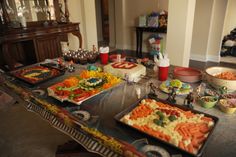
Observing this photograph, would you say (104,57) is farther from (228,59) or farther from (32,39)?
(228,59)

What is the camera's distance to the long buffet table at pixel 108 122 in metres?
0.74

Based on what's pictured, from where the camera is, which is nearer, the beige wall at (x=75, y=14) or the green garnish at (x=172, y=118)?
the green garnish at (x=172, y=118)

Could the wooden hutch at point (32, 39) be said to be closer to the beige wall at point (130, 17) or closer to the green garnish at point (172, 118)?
the beige wall at point (130, 17)

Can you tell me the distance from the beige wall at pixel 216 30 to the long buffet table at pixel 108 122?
134 inches

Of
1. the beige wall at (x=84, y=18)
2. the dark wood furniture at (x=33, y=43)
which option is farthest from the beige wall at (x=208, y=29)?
the dark wood furniture at (x=33, y=43)

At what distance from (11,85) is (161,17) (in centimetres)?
381

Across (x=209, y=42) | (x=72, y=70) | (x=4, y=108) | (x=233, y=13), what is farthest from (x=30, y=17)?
(x=233, y=13)

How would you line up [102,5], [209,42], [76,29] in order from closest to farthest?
[76,29]
[209,42]
[102,5]

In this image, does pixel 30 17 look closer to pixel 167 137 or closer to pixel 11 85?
pixel 11 85

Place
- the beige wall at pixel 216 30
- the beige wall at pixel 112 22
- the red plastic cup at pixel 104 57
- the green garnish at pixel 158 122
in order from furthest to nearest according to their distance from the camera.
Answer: the beige wall at pixel 112 22 → the beige wall at pixel 216 30 → the red plastic cup at pixel 104 57 → the green garnish at pixel 158 122

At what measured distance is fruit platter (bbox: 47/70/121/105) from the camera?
1111 millimetres

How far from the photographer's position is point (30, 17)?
10.1 feet

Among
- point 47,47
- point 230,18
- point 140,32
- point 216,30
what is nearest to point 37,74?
point 47,47

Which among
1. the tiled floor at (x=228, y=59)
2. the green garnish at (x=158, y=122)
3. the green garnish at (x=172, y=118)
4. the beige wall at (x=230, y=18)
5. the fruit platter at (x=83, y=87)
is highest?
the beige wall at (x=230, y=18)
